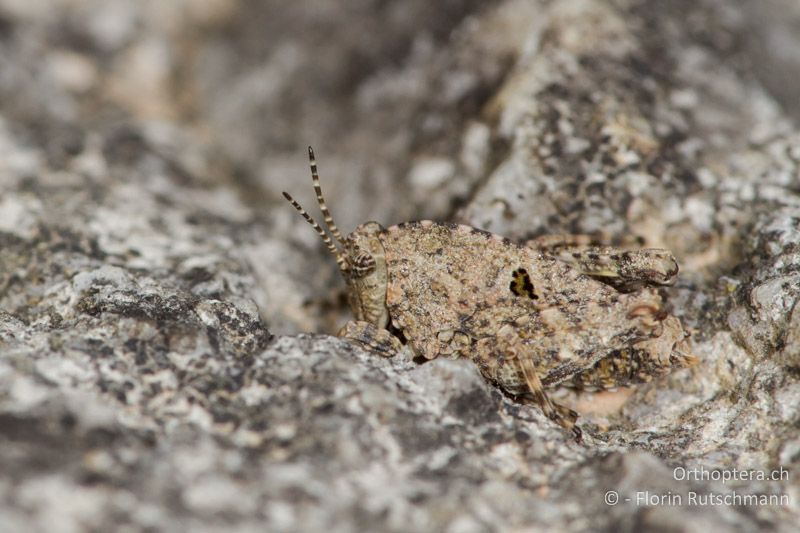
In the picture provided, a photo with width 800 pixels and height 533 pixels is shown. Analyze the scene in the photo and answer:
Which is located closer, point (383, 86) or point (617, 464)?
point (617, 464)

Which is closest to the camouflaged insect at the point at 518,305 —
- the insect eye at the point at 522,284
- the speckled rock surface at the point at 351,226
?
the insect eye at the point at 522,284

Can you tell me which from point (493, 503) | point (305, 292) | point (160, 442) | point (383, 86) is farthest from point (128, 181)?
point (493, 503)

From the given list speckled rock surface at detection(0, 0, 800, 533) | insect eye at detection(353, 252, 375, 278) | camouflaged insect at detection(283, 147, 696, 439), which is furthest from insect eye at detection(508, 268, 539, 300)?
insect eye at detection(353, 252, 375, 278)

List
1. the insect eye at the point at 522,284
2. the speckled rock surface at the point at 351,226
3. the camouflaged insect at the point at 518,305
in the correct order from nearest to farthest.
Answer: the speckled rock surface at the point at 351,226 → the camouflaged insect at the point at 518,305 → the insect eye at the point at 522,284

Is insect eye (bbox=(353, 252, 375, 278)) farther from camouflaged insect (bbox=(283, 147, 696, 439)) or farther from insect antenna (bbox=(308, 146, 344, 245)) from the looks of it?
insect antenna (bbox=(308, 146, 344, 245))

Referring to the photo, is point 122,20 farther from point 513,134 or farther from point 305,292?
point 513,134

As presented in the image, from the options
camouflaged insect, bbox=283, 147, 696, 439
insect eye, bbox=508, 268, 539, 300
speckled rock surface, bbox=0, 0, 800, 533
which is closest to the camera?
speckled rock surface, bbox=0, 0, 800, 533

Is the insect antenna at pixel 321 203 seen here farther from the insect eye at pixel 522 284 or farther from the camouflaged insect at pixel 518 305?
the insect eye at pixel 522 284
